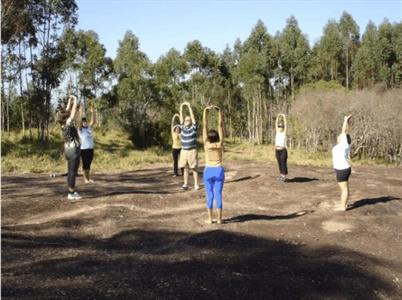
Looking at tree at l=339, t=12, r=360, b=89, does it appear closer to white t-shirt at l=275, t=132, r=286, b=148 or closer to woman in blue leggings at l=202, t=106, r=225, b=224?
white t-shirt at l=275, t=132, r=286, b=148

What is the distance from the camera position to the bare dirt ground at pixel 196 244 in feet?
19.1

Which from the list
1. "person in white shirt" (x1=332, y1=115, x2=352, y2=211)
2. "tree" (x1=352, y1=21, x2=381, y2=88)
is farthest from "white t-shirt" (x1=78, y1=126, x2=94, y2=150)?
"tree" (x1=352, y1=21, x2=381, y2=88)

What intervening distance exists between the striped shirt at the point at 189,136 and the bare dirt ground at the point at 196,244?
1307 millimetres

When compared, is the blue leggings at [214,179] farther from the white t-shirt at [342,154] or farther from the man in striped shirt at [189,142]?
the man in striped shirt at [189,142]

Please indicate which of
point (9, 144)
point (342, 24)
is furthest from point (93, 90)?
point (342, 24)

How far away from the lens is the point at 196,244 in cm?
804

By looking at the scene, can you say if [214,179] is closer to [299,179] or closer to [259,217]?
[259,217]

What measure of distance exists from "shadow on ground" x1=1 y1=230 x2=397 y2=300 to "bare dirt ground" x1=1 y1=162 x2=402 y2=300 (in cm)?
2

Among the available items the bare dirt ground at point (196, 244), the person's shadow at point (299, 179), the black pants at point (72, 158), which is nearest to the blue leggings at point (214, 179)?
the bare dirt ground at point (196, 244)

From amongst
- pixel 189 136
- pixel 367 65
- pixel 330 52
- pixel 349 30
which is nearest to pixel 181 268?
pixel 189 136

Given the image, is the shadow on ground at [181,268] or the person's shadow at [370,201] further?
the person's shadow at [370,201]

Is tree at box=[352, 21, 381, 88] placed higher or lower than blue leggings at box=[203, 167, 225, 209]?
higher

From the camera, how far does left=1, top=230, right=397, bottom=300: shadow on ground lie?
552 centimetres

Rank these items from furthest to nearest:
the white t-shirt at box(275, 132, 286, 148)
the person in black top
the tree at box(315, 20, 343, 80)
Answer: the tree at box(315, 20, 343, 80) < the white t-shirt at box(275, 132, 286, 148) < the person in black top
